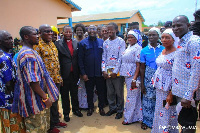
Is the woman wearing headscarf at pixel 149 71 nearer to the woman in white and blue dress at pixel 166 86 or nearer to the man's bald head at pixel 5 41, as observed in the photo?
the woman in white and blue dress at pixel 166 86

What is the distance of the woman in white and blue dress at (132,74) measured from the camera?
334cm

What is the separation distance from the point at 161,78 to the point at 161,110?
0.56 meters

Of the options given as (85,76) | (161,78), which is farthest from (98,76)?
(161,78)

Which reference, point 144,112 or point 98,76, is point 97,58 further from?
point 144,112

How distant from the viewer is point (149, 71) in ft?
10.1

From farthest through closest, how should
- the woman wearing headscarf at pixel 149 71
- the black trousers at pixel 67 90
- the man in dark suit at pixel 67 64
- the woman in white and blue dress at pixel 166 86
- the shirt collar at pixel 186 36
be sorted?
1. the black trousers at pixel 67 90
2. the man in dark suit at pixel 67 64
3. the woman wearing headscarf at pixel 149 71
4. the woman in white and blue dress at pixel 166 86
5. the shirt collar at pixel 186 36

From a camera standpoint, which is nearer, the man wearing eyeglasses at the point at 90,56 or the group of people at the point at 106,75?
the group of people at the point at 106,75

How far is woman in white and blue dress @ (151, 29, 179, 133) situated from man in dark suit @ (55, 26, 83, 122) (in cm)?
191

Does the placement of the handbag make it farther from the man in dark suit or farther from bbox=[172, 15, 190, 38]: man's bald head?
the man in dark suit

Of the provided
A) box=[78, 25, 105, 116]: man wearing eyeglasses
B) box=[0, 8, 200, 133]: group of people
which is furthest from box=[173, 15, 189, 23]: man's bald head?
box=[78, 25, 105, 116]: man wearing eyeglasses

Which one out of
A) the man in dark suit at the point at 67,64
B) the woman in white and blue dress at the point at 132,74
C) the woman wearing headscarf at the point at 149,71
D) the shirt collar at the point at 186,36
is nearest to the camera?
the shirt collar at the point at 186,36

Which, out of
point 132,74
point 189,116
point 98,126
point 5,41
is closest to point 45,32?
point 5,41

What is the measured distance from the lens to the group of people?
7.00 ft

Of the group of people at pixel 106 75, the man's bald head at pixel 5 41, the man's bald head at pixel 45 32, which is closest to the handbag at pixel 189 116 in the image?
the group of people at pixel 106 75
